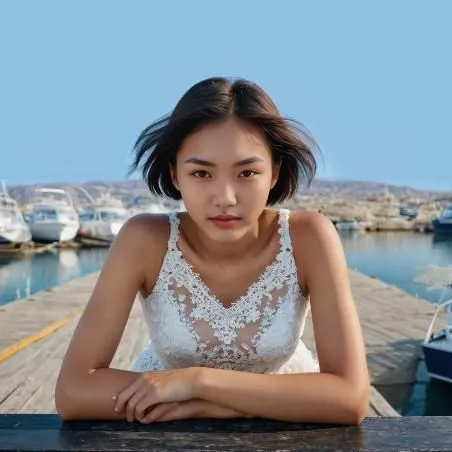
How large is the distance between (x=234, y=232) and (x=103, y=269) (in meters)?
0.40

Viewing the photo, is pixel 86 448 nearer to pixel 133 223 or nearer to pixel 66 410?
pixel 66 410

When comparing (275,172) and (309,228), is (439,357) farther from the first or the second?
(275,172)

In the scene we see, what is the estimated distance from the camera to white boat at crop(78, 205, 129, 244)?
3724cm

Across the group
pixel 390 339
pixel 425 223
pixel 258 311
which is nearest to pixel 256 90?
pixel 258 311

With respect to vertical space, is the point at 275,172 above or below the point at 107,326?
above

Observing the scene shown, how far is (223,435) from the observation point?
1219 millimetres

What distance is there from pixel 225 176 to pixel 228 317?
45 cm

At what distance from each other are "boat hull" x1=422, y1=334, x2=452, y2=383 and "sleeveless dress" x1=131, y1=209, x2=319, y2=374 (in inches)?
229

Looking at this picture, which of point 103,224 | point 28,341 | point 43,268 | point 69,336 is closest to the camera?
point 28,341

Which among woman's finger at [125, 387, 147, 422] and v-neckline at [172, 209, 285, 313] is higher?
v-neckline at [172, 209, 285, 313]

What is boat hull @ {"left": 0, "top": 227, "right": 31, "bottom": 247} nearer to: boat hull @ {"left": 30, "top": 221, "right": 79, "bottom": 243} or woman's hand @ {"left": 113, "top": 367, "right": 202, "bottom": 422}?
boat hull @ {"left": 30, "top": 221, "right": 79, "bottom": 243}

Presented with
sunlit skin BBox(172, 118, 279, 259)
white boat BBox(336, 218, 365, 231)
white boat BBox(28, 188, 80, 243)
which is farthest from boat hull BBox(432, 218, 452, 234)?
sunlit skin BBox(172, 118, 279, 259)

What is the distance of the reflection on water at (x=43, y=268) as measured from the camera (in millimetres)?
22156

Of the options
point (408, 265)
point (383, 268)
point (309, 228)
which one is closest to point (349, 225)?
point (408, 265)
